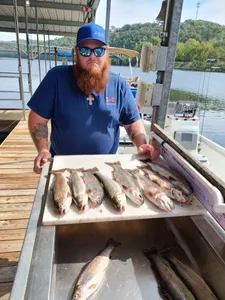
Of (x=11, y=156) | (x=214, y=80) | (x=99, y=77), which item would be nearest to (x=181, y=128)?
(x=11, y=156)

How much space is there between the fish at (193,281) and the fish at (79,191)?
18.2 inches

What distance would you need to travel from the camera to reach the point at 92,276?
1.04 m

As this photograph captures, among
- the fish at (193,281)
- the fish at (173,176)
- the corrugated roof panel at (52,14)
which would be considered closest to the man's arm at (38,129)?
the fish at (173,176)

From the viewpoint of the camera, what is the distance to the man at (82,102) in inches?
75.5

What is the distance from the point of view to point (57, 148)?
2113 mm

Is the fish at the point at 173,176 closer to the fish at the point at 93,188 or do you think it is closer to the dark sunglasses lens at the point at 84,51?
the fish at the point at 93,188

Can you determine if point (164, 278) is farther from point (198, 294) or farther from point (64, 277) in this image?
point (64, 277)

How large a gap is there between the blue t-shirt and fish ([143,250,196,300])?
104 centimetres

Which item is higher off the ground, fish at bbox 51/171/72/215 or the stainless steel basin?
fish at bbox 51/171/72/215

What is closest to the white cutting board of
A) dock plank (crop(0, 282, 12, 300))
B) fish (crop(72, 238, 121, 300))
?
fish (crop(72, 238, 121, 300))

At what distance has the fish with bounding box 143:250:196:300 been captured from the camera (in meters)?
0.98

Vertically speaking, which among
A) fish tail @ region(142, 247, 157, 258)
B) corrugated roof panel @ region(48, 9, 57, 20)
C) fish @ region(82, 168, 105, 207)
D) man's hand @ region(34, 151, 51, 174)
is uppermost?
corrugated roof panel @ region(48, 9, 57, 20)

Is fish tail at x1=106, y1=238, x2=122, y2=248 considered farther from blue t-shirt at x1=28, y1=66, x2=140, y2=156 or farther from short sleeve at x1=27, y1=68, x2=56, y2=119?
short sleeve at x1=27, y1=68, x2=56, y2=119

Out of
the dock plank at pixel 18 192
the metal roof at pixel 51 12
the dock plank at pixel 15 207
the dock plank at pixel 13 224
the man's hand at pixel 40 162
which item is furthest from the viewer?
the metal roof at pixel 51 12
